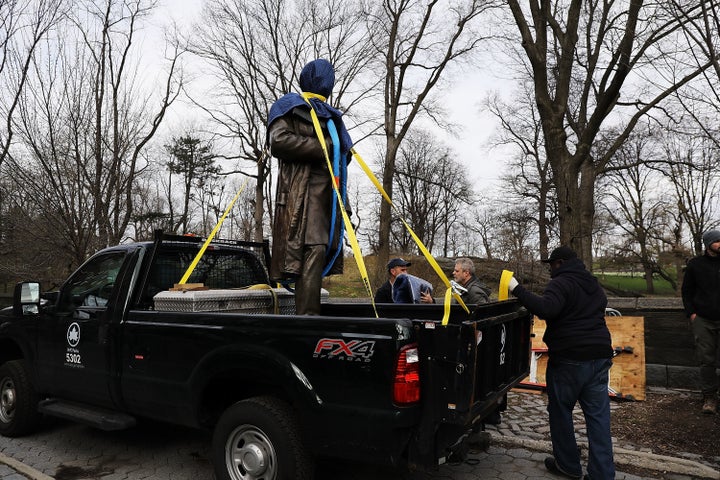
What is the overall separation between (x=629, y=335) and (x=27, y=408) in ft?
23.2

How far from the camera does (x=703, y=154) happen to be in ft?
82.8

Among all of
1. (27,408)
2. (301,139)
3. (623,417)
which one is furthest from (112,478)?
(623,417)

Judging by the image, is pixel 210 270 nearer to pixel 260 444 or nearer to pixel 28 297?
pixel 28 297

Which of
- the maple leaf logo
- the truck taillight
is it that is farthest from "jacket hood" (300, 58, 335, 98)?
the maple leaf logo

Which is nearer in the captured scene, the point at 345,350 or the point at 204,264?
the point at 345,350

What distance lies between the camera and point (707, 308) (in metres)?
5.59

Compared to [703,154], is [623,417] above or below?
below

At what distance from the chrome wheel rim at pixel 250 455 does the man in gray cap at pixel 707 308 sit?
202 inches

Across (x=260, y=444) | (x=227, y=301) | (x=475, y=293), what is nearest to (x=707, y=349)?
(x=475, y=293)

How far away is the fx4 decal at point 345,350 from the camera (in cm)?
263

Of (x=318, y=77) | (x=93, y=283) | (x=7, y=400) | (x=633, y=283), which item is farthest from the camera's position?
(x=633, y=283)

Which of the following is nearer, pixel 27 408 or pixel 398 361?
pixel 398 361

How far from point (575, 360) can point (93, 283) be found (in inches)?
165

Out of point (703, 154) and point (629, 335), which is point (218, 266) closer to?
point (629, 335)
